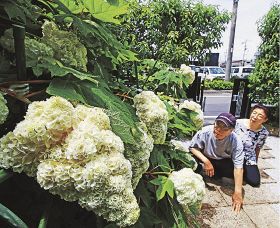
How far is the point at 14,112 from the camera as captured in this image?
774mm

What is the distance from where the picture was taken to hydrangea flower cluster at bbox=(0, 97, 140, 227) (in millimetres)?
643

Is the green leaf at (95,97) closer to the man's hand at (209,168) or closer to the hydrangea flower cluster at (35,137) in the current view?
the hydrangea flower cluster at (35,137)

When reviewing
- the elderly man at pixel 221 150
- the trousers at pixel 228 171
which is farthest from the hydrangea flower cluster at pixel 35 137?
the trousers at pixel 228 171

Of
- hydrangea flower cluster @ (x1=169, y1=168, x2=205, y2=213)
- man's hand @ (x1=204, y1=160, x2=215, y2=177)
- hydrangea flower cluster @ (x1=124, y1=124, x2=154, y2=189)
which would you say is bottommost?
man's hand @ (x1=204, y1=160, x2=215, y2=177)

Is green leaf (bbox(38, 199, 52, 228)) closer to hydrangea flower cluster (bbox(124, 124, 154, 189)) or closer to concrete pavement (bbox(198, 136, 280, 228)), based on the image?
hydrangea flower cluster (bbox(124, 124, 154, 189))

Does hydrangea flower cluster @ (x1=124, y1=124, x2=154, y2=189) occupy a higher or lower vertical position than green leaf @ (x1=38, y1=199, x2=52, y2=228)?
higher

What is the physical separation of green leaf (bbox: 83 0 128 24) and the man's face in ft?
9.16

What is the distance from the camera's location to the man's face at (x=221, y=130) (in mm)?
3598

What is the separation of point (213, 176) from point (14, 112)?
3698 mm

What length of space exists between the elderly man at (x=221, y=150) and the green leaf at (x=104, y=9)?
272cm

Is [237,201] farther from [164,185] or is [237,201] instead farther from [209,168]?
[164,185]

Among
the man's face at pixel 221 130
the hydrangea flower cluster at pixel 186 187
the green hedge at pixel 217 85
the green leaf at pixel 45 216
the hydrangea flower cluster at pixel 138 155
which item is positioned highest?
the hydrangea flower cluster at pixel 138 155

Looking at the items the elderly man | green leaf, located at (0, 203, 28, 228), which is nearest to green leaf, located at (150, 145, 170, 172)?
green leaf, located at (0, 203, 28, 228)

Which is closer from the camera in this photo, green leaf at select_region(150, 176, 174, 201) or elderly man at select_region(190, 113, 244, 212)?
green leaf at select_region(150, 176, 174, 201)
